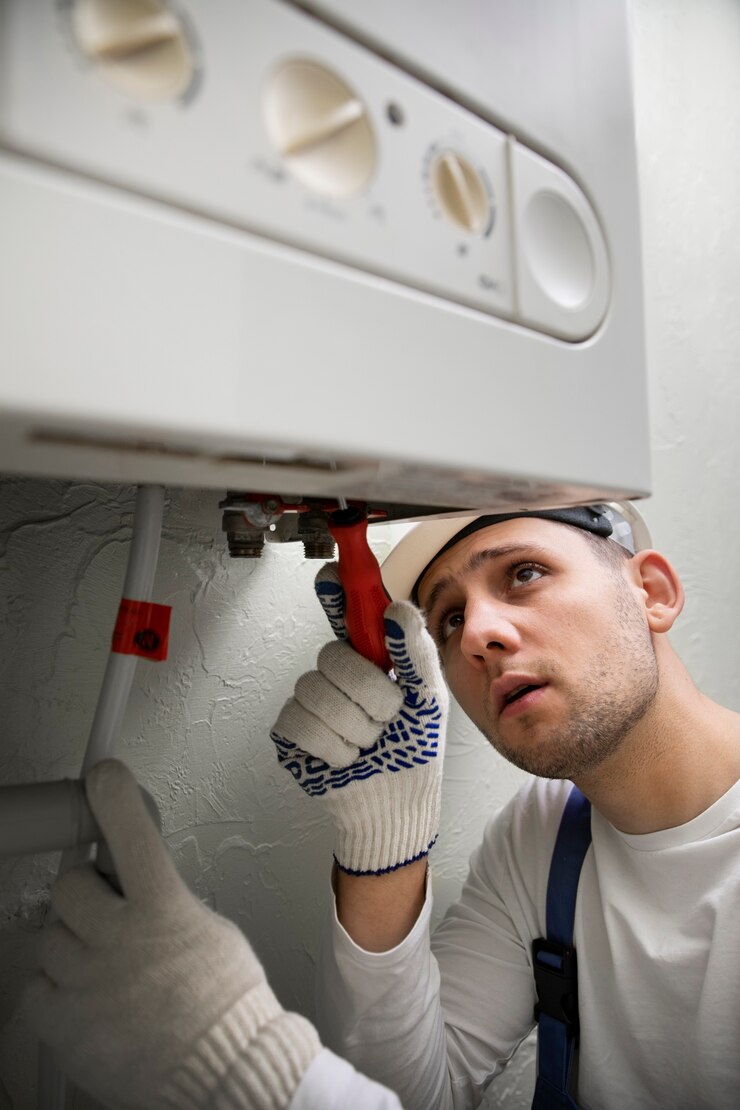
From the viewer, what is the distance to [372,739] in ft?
1.90

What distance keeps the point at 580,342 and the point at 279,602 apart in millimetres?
455

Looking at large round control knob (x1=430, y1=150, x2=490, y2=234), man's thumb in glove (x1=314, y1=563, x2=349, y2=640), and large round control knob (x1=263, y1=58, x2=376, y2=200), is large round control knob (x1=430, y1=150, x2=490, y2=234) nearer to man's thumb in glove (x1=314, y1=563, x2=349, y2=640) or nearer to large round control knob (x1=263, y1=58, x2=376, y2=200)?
large round control knob (x1=263, y1=58, x2=376, y2=200)

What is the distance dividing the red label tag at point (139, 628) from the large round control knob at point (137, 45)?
10.6 inches

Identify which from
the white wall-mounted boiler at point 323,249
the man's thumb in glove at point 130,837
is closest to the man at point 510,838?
the man's thumb in glove at point 130,837

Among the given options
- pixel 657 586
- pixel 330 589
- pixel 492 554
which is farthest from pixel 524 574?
pixel 330 589

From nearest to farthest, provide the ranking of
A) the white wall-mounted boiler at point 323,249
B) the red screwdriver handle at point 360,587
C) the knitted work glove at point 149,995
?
1. the white wall-mounted boiler at point 323,249
2. the knitted work glove at point 149,995
3. the red screwdriver handle at point 360,587

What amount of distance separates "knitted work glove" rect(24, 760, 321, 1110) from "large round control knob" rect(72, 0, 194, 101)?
0.32m

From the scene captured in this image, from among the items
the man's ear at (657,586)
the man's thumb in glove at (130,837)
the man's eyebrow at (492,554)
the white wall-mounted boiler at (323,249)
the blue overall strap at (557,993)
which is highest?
the white wall-mounted boiler at (323,249)

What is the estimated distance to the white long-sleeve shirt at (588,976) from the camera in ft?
2.15

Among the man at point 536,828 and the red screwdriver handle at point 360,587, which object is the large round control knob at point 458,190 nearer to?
the red screwdriver handle at point 360,587

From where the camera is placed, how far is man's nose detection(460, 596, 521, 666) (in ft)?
2.29

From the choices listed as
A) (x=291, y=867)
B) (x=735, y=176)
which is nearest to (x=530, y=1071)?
(x=291, y=867)

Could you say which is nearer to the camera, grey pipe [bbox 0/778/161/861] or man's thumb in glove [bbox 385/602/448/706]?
grey pipe [bbox 0/778/161/861]

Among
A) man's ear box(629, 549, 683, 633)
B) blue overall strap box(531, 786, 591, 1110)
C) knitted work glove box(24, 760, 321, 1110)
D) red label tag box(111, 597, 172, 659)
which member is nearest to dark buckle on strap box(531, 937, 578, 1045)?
blue overall strap box(531, 786, 591, 1110)
